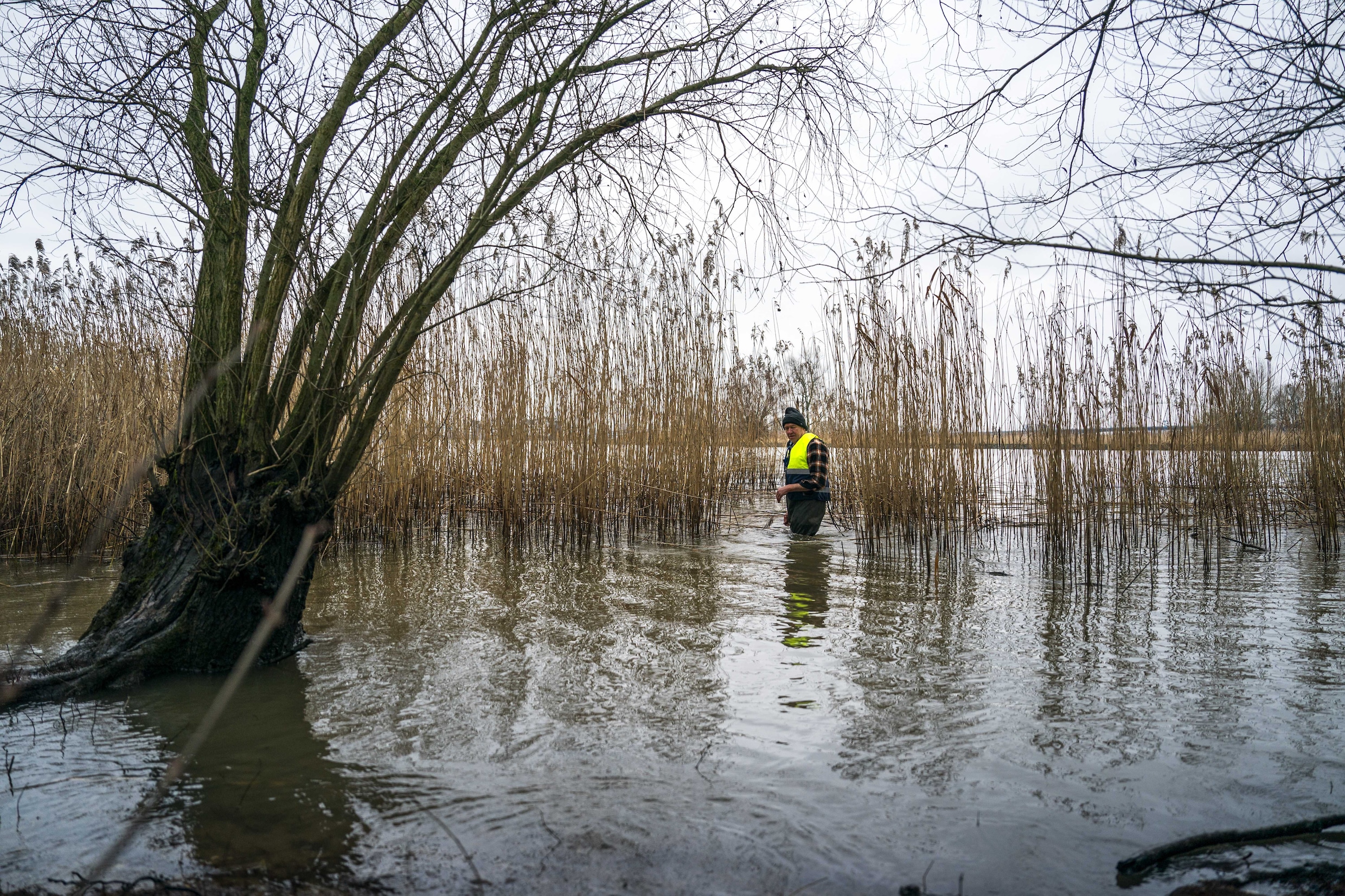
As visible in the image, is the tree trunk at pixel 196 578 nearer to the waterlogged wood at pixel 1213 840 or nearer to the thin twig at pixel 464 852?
the thin twig at pixel 464 852

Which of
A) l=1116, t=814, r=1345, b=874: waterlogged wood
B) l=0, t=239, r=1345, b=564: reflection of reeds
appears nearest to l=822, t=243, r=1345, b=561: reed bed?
l=0, t=239, r=1345, b=564: reflection of reeds

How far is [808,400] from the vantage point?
394 inches

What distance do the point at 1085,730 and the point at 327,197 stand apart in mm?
3472

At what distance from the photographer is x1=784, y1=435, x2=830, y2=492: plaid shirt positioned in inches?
302

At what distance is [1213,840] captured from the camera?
6.24 feet

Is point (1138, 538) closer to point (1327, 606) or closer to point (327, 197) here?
point (1327, 606)

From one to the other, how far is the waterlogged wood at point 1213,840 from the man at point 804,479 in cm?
567

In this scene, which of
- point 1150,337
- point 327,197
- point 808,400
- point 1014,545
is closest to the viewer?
point 327,197

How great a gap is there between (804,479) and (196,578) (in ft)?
18.0

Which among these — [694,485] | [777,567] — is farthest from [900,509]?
[694,485]

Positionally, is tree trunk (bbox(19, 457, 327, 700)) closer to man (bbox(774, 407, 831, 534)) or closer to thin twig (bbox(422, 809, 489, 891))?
thin twig (bbox(422, 809, 489, 891))

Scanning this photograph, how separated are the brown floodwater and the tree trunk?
5.0 inches

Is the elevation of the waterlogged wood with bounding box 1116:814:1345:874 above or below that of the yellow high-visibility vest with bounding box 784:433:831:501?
below

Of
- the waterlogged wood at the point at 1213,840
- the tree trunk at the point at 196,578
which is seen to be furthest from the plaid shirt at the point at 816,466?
the waterlogged wood at the point at 1213,840
